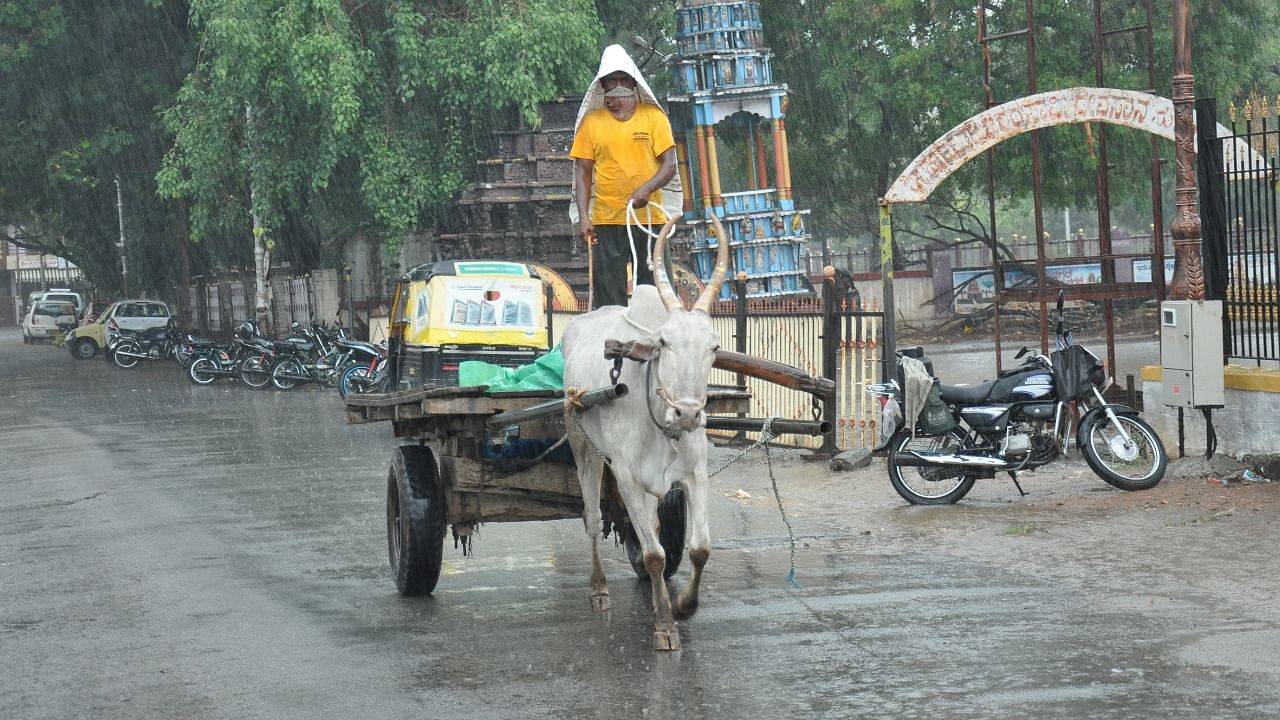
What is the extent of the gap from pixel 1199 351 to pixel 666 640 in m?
6.44

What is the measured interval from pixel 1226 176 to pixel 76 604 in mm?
9213

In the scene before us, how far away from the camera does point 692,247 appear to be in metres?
32.6

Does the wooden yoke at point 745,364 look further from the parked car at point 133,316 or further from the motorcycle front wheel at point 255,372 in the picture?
the parked car at point 133,316

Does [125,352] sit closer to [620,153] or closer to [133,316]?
[133,316]

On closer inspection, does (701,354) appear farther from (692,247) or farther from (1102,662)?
(692,247)

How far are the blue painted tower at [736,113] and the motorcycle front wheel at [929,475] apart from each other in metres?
20.1

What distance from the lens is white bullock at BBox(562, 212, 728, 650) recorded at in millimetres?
6559

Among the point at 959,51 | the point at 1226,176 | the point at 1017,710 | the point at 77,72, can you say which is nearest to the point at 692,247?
the point at 959,51

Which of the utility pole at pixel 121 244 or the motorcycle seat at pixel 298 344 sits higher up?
the utility pole at pixel 121 244

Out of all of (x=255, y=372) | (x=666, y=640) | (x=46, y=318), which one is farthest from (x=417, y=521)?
(x=46, y=318)

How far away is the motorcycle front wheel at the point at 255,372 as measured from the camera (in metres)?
28.2

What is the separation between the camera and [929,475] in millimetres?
11461

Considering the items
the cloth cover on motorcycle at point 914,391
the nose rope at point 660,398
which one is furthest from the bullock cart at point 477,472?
the cloth cover on motorcycle at point 914,391

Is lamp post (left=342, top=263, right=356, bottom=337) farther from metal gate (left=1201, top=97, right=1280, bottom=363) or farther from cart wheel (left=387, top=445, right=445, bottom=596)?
cart wheel (left=387, top=445, right=445, bottom=596)
